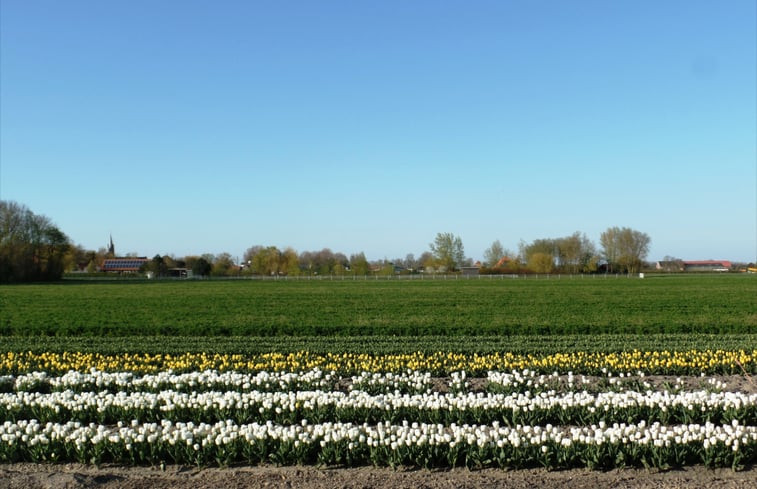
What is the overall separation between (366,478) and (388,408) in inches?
86.5

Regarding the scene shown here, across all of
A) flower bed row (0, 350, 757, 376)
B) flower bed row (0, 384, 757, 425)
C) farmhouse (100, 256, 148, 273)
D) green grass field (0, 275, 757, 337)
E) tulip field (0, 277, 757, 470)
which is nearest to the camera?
tulip field (0, 277, 757, 470)

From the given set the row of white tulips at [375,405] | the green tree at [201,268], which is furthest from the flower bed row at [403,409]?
the green tree at [201,268]

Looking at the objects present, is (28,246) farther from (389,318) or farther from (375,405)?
(375,405)

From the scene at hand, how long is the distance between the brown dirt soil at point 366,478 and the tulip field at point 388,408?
16 centimetres

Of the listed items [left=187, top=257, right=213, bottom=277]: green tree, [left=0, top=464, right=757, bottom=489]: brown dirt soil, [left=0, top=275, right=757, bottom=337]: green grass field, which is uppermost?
[left=187, top=257, right=213, bottom=277]: green tree

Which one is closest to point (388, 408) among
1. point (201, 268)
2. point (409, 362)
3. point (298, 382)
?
point (298, 382)

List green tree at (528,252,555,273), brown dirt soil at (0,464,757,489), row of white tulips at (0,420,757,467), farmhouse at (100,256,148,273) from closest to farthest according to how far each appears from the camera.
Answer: brown dirt soil at (0,464,757,489), row of white tulips at (0,420,757,467), green tree at (528,252,555,273), farmhouse at (100,256,148,273)

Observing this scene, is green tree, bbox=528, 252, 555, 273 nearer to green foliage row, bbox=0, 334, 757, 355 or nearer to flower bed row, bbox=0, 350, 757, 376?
green foliage row, bbox=0, 334, 757, 355

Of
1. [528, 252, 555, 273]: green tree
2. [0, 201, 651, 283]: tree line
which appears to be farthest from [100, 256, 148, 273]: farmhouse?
[528, 252, 555, 273]: green tree

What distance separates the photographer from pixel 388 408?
28.8ft

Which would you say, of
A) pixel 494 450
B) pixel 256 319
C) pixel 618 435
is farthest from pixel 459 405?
pixel 256 319

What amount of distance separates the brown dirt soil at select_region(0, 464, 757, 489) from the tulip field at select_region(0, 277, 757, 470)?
6.3 inches

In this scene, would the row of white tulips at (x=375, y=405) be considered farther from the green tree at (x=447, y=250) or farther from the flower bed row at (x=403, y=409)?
the green tree at (x=447, y=250)

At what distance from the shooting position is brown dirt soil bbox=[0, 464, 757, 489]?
6.38 meters
